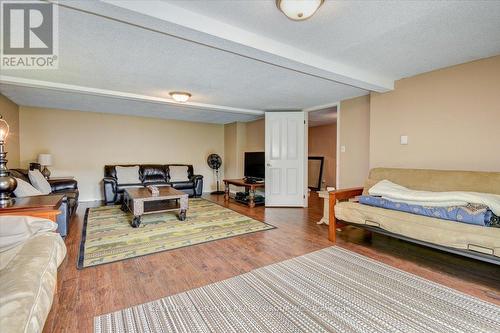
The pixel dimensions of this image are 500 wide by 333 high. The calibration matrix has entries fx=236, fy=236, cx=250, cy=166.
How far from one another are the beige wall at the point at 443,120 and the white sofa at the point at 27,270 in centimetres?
380

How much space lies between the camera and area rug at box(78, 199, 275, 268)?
257 cm

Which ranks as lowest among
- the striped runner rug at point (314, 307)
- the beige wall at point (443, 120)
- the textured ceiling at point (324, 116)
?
the striped runner rug at point (314, 307)

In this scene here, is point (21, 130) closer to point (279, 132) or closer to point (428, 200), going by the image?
point (279, 132)

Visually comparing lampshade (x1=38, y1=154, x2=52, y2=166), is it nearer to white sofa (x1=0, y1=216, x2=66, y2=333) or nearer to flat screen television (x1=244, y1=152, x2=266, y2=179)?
white sofa (x1=0, y1=216, x2=66, y2=333)

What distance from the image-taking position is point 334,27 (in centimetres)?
195

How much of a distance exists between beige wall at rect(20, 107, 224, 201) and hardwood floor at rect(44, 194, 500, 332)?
280 centimetres

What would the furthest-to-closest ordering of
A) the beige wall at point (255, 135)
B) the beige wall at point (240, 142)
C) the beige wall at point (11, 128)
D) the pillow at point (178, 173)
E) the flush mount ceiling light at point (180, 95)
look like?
the beige wall at point (240, 142) → the beige wall at point (255, 135) → the pillow at point (178, 173) → the beige wall at point (11, 128) → the flush mount ceiling light at point (180, 95)

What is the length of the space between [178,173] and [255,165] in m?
2.02

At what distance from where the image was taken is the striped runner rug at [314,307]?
145 centimetres

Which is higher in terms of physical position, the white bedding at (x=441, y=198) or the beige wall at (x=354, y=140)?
the beige wall at (x=354, y=140)

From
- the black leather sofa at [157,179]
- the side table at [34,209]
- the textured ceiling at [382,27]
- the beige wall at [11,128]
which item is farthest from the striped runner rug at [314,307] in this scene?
the beige wall at [11,128]

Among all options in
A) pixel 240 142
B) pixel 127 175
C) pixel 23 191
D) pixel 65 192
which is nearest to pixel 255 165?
pixel 240 142

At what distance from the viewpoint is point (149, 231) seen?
3215mm

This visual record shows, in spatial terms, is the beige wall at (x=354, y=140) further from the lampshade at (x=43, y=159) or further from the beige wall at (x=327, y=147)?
the lampshade at (x=43, y=159)
